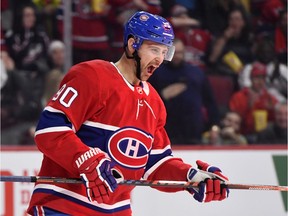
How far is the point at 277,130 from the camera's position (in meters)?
5.58

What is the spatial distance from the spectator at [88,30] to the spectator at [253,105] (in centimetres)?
97

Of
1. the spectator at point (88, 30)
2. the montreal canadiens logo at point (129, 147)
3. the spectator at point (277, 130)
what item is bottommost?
the spectator at point (277, 130)

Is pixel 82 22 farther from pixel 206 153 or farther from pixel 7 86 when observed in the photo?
pixel 206 153

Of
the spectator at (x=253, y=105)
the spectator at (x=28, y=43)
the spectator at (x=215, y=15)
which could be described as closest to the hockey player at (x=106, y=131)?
the spectator at (x=253, y=105)

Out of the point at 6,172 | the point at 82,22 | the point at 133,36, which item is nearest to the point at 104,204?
the point at 133,36

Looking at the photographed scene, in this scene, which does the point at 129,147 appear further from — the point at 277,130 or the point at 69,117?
the point at 277,130

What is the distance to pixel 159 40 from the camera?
3318 millimetres

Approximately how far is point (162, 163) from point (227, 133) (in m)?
2.09

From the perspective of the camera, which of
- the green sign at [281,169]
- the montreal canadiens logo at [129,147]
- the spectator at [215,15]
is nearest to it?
the montreal canadiens logo at [129,147]

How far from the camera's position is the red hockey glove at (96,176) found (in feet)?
10.0

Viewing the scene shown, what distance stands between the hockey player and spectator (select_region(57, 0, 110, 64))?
91.4 inches

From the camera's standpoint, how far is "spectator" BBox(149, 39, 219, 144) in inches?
216

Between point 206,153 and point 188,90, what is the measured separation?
1.82 feet

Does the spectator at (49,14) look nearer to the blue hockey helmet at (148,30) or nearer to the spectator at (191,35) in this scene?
the spectator at (191,35)
